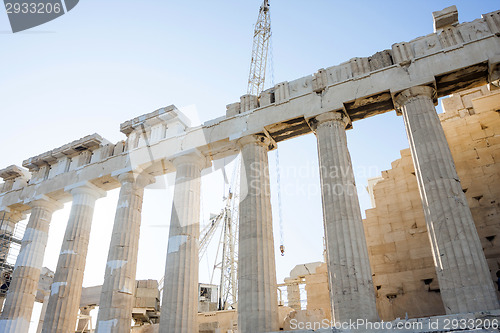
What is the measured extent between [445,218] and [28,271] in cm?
2793

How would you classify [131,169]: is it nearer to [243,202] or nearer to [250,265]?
[243,202]

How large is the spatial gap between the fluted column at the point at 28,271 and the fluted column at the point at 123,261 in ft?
26.6

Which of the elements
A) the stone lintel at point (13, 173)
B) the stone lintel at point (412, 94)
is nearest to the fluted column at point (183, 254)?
the stone lintel at point (412, 94)

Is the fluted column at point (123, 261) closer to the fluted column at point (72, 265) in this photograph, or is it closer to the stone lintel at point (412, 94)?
the fluted column at point (72, 265)

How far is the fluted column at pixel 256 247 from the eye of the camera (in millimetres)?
19734

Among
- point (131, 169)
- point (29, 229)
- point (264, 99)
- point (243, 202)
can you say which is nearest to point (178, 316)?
point (243, 202)

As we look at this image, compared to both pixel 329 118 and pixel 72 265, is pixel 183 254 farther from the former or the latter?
pixel 329 118

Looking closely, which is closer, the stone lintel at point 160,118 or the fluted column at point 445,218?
the fluted column at point 445,218

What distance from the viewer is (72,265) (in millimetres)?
27453

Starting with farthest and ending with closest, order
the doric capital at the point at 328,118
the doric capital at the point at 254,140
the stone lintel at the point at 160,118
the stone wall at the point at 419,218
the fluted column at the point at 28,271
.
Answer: the stone lintel at the point at 160,118, the fluted column at the point at 28,271, the doric capital at the point at 254,140, the doric capital at the point at 328,118, the stone wall at the point at 419,218

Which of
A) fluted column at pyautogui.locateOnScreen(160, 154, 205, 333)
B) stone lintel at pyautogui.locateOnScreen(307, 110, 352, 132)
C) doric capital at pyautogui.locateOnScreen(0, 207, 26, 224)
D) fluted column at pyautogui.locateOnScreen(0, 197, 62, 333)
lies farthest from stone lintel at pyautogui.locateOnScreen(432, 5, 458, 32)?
doric capital at pyautogui.locateOnScreen(0, 207, 26, 224)

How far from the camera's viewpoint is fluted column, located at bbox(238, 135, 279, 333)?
1973 cm

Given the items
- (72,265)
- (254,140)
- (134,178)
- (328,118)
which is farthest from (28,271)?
(328,118)

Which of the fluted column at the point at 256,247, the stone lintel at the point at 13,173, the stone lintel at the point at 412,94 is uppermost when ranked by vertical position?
the stone lintel at the point at 13,173
